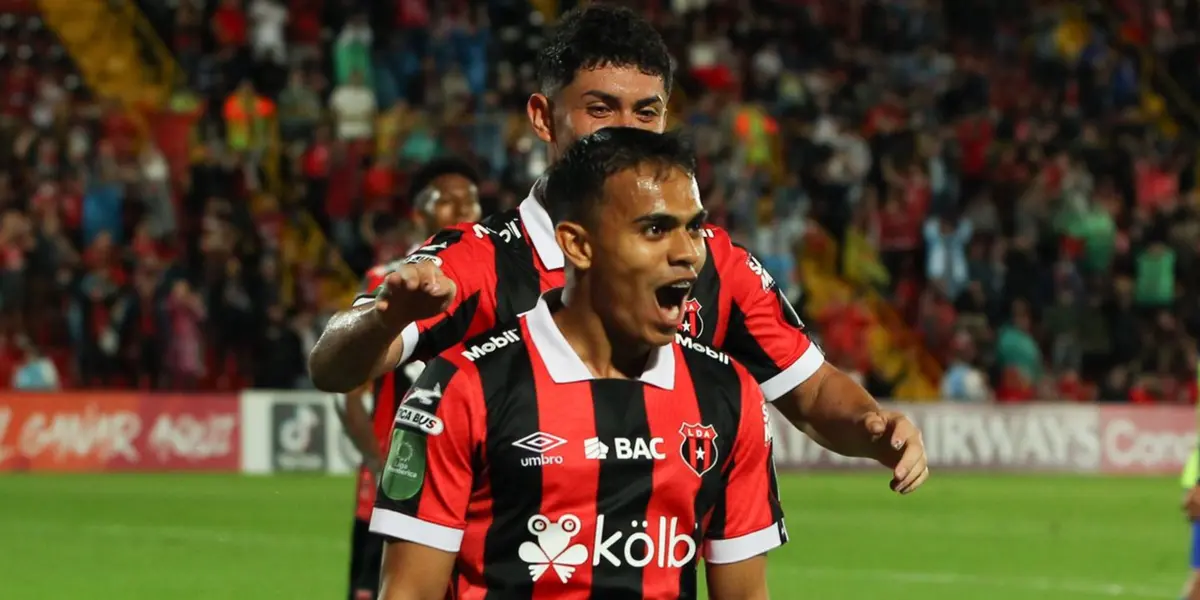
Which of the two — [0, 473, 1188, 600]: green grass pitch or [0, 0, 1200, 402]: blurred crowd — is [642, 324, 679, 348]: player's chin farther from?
[0, 0, 1200, 402]: blurred crowd

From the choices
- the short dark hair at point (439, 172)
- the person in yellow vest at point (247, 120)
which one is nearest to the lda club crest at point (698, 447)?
the short dark hair at point (439, 172)

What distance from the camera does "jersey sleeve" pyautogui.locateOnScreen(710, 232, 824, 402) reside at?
14.7ft

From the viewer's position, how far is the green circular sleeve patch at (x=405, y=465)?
3.63 m

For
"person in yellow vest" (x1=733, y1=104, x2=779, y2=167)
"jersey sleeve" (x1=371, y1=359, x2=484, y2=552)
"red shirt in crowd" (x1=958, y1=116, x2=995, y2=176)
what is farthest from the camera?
"red shirt in crowd" (x1=958, y1=116, x2=995, y2=176)

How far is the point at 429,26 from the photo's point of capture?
2362 cm

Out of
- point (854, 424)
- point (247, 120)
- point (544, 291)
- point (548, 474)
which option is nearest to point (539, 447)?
point (548, 474)

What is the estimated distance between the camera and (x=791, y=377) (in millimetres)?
4504

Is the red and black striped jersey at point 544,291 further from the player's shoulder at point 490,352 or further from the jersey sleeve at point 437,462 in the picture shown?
the jersey sleeve at point 437,462

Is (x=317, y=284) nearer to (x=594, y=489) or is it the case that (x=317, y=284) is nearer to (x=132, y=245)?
(x=132, y=245)

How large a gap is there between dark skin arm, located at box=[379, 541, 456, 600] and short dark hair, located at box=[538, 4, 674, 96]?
1302mm

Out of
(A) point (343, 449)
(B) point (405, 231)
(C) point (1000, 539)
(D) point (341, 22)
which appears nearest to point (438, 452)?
(B) point (405, 231)

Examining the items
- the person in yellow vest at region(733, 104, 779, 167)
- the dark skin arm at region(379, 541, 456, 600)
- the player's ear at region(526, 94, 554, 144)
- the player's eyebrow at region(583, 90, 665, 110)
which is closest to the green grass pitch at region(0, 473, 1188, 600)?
the person in yellow vest at region(733, 104, 779, 167)

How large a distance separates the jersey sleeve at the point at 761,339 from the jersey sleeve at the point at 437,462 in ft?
3.26

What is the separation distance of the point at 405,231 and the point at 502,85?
45.3ft
